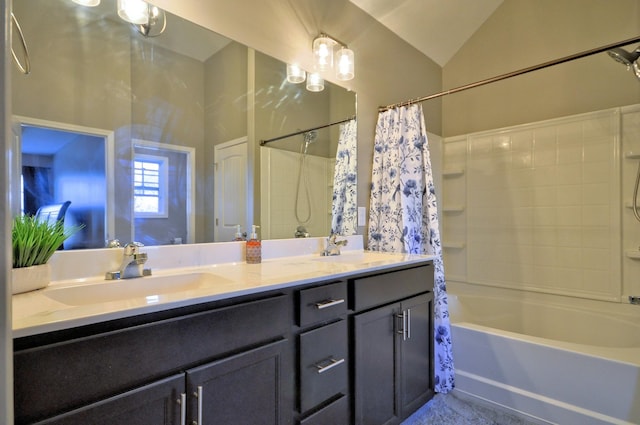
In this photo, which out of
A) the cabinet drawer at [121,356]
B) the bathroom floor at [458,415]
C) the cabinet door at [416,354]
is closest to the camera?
the cabinet drawer at [121,356]

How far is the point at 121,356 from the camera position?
2.46ft

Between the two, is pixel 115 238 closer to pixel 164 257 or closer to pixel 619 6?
pixel 164 257

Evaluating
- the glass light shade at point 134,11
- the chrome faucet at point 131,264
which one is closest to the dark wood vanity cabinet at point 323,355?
the chrome faucet at point 131,264

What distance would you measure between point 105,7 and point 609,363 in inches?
106

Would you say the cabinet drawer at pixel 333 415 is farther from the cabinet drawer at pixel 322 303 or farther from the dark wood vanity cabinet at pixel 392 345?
the cabinet drawer at pixel 322 303

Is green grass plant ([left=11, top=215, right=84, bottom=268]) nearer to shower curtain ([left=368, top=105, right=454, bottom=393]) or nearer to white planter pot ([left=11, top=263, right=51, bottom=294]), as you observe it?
white planter pot ([left=11, top=263, right=51, bottom=294])

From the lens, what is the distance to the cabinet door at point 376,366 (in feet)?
4.47

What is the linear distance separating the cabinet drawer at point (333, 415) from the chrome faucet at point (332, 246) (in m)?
0.82

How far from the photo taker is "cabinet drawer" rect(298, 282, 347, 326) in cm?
115

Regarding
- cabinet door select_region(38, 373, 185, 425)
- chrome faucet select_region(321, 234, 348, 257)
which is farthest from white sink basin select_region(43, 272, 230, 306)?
chrome faucet select_region(321, 234, 348, 257)

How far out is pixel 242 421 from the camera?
96 cm

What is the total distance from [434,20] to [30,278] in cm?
A: 309

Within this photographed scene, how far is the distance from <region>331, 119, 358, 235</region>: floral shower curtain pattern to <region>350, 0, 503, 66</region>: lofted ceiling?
901 millimetres

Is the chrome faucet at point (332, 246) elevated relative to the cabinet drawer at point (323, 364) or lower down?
elevated
